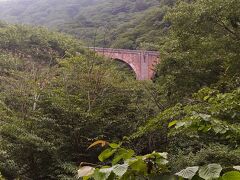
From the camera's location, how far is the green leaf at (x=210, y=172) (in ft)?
3.63

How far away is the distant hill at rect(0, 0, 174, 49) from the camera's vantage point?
1999 inches

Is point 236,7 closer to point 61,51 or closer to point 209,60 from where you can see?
point 209,60

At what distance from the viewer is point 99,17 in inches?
2918

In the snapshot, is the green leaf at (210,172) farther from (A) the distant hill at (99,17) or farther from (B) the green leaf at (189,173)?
(A) the distant hill at (99,17)

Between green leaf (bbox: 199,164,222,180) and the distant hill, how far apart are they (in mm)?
33440

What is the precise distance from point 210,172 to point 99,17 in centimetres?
7475

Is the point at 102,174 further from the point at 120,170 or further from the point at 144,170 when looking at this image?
the point at 144,170

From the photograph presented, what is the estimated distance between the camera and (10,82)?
16.1 meters

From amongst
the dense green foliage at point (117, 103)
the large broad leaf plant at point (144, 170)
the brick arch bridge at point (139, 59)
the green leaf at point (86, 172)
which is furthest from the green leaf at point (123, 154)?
the brick arch bridge at point (139, 59)

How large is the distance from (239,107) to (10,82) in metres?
13.0

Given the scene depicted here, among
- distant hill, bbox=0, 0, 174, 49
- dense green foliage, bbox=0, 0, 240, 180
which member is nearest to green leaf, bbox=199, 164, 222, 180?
dense green foliage, bbox=0, 0, 240, 180

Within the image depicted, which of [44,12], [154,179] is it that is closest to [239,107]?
[154,179]

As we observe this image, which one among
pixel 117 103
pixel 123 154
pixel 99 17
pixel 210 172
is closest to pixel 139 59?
pixel 117 103

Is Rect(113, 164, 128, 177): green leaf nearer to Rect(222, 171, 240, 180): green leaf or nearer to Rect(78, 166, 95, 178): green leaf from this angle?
Rect(78, 166, 95, 178): green leaf
